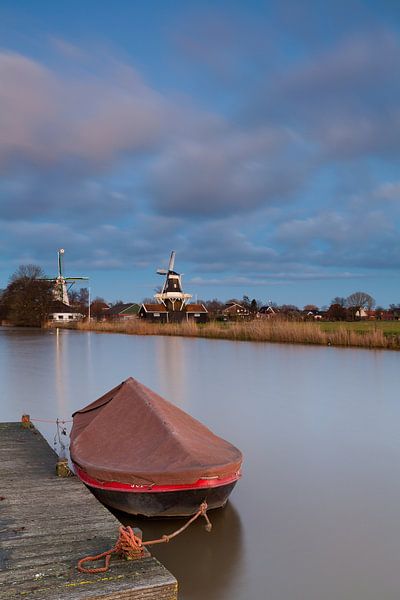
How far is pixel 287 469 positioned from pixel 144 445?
2054mm

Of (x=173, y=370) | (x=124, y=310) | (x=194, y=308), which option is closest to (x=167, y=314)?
(x=194, y=308)

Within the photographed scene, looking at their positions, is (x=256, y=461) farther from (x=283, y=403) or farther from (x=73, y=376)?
(x=73, y=376)

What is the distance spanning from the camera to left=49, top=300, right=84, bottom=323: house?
55697 millimetres

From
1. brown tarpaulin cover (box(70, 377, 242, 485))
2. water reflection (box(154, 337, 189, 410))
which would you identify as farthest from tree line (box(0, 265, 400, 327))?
brown tarpaulin cover (box(70, 377, 242, 485))

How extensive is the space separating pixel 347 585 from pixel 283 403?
678cm

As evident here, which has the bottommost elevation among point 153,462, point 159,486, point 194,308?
point 159,486

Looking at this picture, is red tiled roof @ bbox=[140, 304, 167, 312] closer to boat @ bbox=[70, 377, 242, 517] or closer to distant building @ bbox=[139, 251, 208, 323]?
distant building @ bbox=[139, 251, 208, 323]

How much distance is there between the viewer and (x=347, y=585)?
3.44 metres

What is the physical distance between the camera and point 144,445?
14.5 feet

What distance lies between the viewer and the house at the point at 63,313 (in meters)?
55.7

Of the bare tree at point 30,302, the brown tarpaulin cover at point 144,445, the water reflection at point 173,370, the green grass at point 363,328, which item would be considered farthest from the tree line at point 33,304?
the brown tarpaulin cover at point 144,445

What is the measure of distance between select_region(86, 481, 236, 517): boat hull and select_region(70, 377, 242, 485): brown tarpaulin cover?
11cm

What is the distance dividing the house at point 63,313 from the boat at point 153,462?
51373 millimetres

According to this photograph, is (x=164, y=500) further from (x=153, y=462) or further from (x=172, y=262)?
(x=172, y=262)
